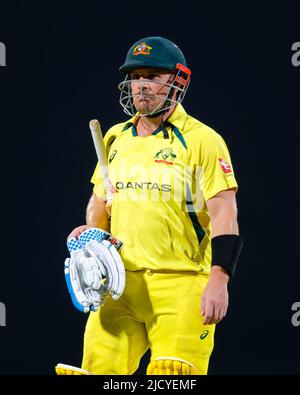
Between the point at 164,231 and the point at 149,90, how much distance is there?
47cm

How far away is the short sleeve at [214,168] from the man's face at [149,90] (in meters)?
0.21

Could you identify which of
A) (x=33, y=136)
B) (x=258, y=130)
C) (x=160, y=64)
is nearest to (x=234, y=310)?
(x=258, y=130)

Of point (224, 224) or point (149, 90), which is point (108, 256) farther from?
point (149, 90)

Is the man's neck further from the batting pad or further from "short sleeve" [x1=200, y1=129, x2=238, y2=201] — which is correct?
the batting pad

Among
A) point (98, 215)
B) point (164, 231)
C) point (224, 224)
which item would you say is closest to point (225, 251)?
point (224, 224)

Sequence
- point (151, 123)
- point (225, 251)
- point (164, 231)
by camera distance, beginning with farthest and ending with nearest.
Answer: point (151, 123) < point (164, 231) < point (225, 251)

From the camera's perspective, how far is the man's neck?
3625 mm

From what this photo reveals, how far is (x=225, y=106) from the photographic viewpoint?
5.26 m

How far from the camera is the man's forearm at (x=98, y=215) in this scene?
12.2 ft

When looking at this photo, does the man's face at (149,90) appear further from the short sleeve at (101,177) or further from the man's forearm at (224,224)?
the man's forearm at (224,224)

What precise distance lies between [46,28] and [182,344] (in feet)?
7.68

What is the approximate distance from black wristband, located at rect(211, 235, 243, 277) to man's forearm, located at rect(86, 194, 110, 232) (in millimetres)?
474

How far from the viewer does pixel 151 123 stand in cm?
364

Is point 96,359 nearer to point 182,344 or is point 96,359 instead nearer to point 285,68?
point 182,344
